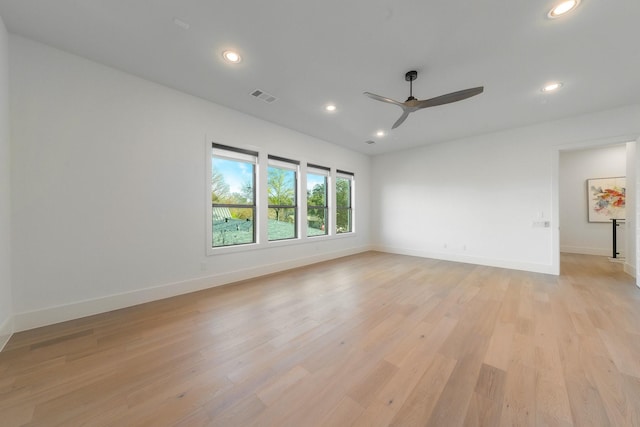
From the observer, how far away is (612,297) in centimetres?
308

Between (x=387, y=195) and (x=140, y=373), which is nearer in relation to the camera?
(x=140, y=373)

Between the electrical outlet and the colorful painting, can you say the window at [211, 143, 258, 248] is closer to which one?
the electrical outlet

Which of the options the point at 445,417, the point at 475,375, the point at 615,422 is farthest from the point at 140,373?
the point at 615,422

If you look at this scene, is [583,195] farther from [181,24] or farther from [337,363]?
[181,24]

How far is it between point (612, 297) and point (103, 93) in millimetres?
7100

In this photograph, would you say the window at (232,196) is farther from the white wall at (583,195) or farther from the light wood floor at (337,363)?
the white wall at (583,195)

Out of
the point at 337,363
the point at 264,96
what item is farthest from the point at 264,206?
the point at 337,363

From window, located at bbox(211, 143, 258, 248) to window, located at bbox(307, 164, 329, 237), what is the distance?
1.48 meters

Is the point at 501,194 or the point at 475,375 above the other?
the point at 501,194

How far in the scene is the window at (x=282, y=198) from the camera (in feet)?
14.7

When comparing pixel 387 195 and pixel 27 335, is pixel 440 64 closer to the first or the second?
pixel 387 195

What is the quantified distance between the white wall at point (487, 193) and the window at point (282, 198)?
3.02m

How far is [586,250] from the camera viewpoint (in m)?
6.02

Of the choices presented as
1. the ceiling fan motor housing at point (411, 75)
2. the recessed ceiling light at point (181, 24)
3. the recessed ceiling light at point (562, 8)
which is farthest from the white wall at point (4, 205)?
the recessed ceiling light at point (562, 8)
